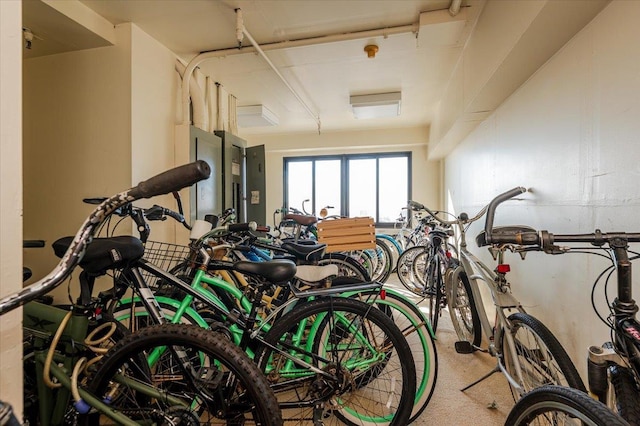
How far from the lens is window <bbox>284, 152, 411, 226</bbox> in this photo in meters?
5.66

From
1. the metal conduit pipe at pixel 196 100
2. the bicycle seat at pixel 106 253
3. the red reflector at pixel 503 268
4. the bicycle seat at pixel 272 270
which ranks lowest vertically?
the red reflector at pixel 503 268

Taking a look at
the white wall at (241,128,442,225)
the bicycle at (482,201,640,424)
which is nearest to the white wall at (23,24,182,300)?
the bicycle at (482,201,640,424)

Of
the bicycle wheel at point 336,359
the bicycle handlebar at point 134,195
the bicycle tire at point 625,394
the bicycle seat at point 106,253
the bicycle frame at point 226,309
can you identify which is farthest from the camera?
the bicycle wheel at point 336,359

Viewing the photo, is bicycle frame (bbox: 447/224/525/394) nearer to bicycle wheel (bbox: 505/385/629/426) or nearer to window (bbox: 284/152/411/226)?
bicycle wheel (bbox: 505/385/629/426)

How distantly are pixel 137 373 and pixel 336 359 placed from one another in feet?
2.33

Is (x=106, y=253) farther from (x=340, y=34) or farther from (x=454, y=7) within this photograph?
(x=454, y=7)

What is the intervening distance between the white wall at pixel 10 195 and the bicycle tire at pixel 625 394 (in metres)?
1.55

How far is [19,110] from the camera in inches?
28.5

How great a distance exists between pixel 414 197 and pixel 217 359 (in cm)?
513

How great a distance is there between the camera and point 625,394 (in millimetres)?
780

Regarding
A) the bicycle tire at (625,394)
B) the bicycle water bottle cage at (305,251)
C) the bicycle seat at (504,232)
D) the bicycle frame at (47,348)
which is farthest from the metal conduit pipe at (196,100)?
the bicycle tire at (625,394)

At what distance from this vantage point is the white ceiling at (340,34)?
167 cm

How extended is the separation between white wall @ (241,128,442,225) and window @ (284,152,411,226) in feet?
0.52

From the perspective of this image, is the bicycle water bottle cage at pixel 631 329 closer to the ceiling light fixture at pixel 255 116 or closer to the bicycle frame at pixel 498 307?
the bicycle frame at pixel 498 307
